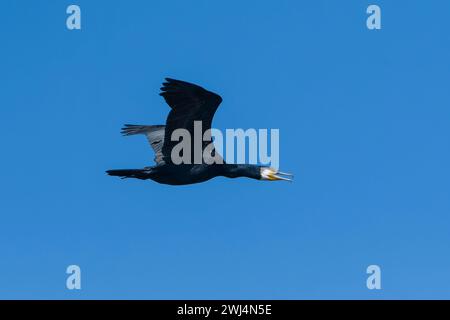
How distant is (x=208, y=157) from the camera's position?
2719 cm

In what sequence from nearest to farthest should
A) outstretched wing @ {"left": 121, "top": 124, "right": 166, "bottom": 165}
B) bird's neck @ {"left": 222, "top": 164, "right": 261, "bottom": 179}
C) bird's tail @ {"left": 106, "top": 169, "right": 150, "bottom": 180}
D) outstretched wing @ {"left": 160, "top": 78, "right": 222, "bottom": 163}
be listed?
outstretched wing @ {"left": 160, "top": 78, "right": 222, "bottom": 163}
bird's tail @ {"left": 106, "top": 169, "right": 150, "bottom": 180}
bird's neck @ {"left": 222, "top": 164, "right": 261, "bottom": 179}
outstretched wing @ {"left": 121, "top": 124, "right": 166, "bottom": 165}

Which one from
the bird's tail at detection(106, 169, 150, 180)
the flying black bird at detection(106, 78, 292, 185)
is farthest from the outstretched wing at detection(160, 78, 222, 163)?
the bird's tail at detection(106, 169, 150, 180)

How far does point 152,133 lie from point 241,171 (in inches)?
113

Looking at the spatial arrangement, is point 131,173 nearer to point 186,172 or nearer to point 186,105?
point 186,172

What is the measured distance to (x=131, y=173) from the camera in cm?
2648

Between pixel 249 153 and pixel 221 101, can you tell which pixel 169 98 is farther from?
pixel 249 153

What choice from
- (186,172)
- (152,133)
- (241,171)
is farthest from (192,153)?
(152,133)

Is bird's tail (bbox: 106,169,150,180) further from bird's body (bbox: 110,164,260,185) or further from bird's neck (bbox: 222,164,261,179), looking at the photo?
bird's neck (bbox: 222,164,261,179)

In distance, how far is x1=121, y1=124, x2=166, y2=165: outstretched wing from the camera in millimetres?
28794

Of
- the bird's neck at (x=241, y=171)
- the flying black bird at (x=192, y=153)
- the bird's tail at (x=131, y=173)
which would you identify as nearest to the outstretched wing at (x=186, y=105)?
the flying black bird at (x=192, y=153)

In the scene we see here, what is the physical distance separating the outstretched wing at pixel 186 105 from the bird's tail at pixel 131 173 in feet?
2.36

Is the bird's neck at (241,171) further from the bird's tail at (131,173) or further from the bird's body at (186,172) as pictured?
the bird's tail at (131,173)

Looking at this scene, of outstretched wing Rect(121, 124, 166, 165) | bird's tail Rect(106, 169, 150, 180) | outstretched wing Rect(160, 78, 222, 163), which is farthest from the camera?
outstretched wing Rect(121, 124, 166, 165)
